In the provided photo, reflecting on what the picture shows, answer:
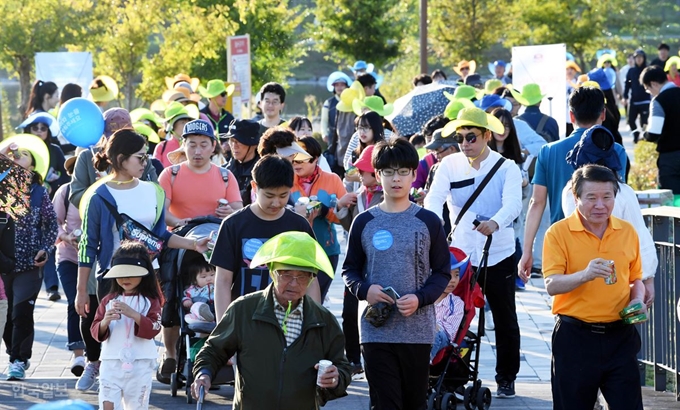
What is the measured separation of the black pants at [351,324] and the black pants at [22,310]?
2.27 metres

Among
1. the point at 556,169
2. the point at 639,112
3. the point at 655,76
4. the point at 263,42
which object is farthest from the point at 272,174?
the point at 639,112

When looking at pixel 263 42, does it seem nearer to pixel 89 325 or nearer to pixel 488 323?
pixel 488 323

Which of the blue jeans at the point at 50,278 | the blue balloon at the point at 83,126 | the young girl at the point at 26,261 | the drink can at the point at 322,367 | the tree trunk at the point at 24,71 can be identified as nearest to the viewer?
the drink can at the point at 322,367

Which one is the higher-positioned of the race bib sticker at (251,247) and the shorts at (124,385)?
the race bib sticker at (251,247)

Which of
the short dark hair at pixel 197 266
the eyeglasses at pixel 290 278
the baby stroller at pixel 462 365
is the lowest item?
the baby stroller at pixel 462 365

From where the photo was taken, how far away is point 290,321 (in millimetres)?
5199

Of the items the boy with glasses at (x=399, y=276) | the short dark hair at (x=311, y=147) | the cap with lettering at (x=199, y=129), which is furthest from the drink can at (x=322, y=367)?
the short dark hair at (x=311, y=147)

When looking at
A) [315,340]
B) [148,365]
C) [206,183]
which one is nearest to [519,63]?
[206,183]

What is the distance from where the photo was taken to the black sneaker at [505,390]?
8.25 metres

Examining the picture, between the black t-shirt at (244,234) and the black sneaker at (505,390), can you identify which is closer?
the black t-shirt at (244,234)

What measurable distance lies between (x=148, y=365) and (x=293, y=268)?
242 cm

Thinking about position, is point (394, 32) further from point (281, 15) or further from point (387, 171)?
point (387, 171)

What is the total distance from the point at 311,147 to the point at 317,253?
3.86m

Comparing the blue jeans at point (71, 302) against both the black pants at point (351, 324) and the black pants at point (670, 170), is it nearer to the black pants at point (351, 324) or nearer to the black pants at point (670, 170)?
the black pants at point (351, 324)
